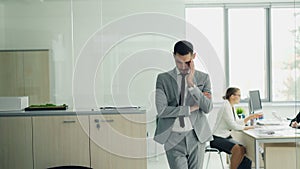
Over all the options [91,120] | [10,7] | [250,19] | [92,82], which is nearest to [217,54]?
[250,19]

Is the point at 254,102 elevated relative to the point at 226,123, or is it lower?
elevated

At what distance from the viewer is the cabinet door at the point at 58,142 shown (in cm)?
315

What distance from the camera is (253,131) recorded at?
3.67 metres

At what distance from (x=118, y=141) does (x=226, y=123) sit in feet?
4.03

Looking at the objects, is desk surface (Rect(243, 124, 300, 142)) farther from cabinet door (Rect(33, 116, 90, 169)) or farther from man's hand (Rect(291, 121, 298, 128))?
cabinet door (Rect(33, 116, 90, 169))

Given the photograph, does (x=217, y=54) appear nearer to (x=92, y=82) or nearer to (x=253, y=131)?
(x=253, y=131)

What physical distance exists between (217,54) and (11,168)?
2518 millimetres

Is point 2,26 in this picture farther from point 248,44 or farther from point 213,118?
point 248,44

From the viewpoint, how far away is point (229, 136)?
3943 millimetres

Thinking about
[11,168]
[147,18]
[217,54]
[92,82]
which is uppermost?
[147,18]

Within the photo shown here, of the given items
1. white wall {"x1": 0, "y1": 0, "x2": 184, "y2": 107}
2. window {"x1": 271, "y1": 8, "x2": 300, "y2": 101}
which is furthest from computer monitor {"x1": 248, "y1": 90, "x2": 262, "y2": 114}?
white wall {"x1": 0, "y1": 0, "x2": 184, "y2": 107}

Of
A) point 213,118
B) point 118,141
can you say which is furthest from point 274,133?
point 118,141

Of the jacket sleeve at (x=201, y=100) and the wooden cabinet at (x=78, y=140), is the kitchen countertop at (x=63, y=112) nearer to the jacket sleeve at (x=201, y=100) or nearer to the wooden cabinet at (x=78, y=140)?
the wooden cabinet at (x=78, y=140)

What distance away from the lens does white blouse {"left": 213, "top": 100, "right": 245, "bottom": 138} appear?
12.6 ft
